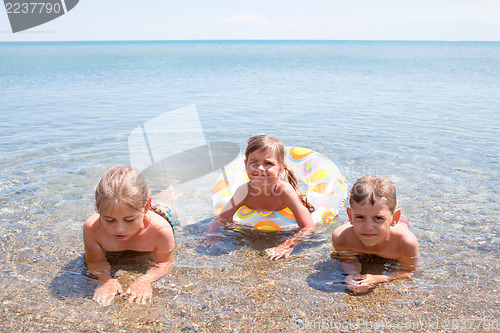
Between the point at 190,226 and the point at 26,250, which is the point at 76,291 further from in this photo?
the point at 190,226

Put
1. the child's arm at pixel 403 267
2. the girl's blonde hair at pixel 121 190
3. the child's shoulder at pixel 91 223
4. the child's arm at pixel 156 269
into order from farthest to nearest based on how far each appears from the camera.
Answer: the child's shoulder at pixel 91 223
the child's arm at pixel 403 267
the child's arm at pixel 156 269
the girl's blonde hair at pixel 121 190

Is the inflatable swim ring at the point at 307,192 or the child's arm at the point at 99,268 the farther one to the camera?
the inflatable swim ring at the point at 307,192

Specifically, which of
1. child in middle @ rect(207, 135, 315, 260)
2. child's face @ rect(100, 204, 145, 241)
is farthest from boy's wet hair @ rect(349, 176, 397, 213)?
child's face @ rect(100, 204, 145, 241)

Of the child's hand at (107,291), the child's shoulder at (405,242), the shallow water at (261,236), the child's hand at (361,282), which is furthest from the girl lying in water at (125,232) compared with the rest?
the child's shoulder at (405,242)

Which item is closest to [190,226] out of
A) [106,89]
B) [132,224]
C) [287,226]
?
[287,226]

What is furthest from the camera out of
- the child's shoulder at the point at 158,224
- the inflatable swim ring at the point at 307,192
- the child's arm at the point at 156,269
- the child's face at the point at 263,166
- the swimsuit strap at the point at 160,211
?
the inflatable swim ring at the point at 307,192

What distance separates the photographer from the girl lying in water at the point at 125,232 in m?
2.85

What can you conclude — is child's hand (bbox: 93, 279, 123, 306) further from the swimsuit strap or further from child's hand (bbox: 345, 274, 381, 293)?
child's hand (bbox: 345, 274, 381, 293)

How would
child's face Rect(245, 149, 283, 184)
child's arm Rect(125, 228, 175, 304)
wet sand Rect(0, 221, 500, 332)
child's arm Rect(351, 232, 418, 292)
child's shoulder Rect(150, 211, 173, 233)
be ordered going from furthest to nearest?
1. child's face Rect(245, 149, 283, 184)
2. child's shoulder Rect(150, 211, 173, 233)
3. child's arm Rect(351, 232, 418, 292)
4. child's arm Rect(125, 228, 175, 304)
5. wet sand Rect(0, 221, 500, 332)

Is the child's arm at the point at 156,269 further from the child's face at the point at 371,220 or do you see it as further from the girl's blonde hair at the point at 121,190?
the child's face at the point at 371,220

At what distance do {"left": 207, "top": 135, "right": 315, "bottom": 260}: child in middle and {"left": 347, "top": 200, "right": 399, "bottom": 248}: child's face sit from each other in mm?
810

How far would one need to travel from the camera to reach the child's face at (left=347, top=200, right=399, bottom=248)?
3.03 m
